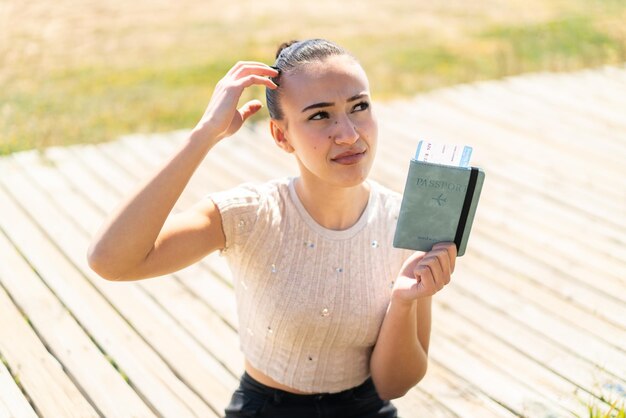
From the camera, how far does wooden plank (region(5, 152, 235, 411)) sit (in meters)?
3.09

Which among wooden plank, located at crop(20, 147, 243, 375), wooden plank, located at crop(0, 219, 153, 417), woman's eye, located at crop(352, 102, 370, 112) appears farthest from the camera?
wooden plank, located at crop(20, 147, 243, 375)

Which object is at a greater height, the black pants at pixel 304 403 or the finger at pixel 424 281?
the finger at pixel 424 281

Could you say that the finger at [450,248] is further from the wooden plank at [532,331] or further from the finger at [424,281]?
the wooden plank at [532,331]

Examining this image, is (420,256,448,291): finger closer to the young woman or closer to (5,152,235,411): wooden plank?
the young woman

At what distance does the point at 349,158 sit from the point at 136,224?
0.59 metres

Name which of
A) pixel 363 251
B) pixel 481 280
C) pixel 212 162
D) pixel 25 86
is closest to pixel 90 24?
pixel 25 86

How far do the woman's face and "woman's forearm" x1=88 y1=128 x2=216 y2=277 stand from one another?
0.38 m

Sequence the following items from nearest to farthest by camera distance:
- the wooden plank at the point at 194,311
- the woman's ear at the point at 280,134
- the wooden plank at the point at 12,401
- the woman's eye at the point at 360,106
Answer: the woman's eye at the point at 360,106 < the woman's ear at the point at 280,134 < the wooden plank at the point at 12,401 < the wooden plank at the point at 194,311

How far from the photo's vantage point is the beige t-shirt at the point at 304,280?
2332mm

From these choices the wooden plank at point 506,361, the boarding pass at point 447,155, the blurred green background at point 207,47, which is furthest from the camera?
the blurred green background at point 207,47

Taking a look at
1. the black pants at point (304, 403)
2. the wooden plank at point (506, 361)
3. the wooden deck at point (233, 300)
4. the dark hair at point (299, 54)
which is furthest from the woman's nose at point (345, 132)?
the wooden plank at point (506, 361)

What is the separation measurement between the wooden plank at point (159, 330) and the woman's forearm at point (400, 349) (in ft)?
2.55

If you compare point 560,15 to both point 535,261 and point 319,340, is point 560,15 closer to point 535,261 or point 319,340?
point 535,261

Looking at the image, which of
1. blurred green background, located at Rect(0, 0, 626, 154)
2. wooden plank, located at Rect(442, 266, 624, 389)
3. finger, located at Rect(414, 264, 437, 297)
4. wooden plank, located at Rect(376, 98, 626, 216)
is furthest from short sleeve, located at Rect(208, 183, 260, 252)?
blurred green background, located at Rect(0, 0, 626, 154)
